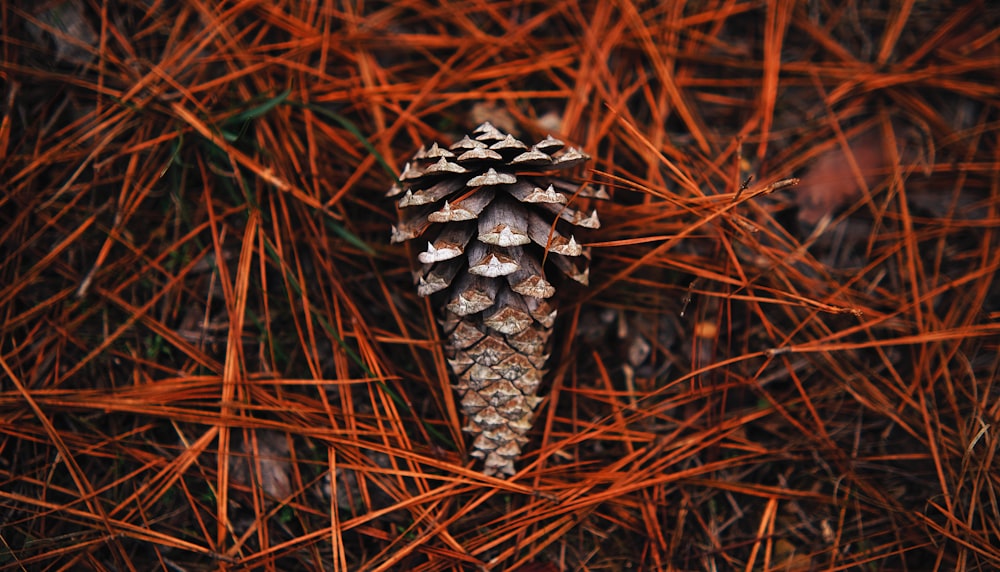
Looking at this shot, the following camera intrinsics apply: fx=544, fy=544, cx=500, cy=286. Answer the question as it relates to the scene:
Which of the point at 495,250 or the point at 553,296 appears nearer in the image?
the point at 495,250

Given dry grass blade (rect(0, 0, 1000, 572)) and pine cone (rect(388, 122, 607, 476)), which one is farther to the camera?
dry grass blade (rect(0, 0, 1000, 572))

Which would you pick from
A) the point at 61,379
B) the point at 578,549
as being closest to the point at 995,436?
the point at 578,549

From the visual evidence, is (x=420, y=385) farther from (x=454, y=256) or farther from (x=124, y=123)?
(x=124, y=123)

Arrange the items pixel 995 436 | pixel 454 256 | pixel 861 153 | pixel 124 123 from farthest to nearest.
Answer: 1. pixel 861 153
2. pixel 124 123
3. pixel 995 436
4. pixel 454 256

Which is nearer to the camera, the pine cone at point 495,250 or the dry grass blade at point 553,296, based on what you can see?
the pine cone at point 495,250

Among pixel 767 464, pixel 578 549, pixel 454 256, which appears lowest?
pixel 578 549
